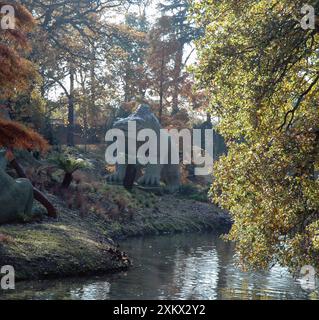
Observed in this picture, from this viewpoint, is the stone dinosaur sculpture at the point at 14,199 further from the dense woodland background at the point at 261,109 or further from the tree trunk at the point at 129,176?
the tree trunk at the point at 129,176

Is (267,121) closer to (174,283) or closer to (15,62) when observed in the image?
(174,283)

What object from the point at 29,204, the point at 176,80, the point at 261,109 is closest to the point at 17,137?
the point at 261,109

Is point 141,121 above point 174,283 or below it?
above

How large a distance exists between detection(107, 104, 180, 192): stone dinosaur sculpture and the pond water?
889 centimetres

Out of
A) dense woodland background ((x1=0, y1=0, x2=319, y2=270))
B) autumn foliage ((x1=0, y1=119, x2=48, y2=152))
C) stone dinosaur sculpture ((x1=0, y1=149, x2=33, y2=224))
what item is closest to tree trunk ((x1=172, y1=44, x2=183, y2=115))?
stone dinosaur sculpture ((x1=0, y1=149, x2=33, y2=224))

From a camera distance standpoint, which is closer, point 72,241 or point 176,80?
point 72,241

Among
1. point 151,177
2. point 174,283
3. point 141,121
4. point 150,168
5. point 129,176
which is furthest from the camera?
point 151,177

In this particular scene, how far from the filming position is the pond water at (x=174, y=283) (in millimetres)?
10373

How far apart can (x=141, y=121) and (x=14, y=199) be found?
11.7m

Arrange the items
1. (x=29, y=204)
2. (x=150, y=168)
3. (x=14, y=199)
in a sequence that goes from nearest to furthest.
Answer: (x=14, y=199) < (x=29, y=204) < (x=150, y=168)

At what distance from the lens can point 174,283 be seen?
11.9m

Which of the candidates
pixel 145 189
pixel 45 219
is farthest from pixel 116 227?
pixel 145 189

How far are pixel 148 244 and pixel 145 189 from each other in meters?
7.63
